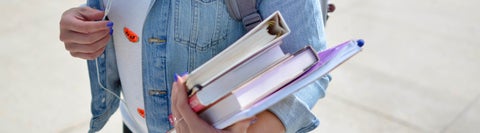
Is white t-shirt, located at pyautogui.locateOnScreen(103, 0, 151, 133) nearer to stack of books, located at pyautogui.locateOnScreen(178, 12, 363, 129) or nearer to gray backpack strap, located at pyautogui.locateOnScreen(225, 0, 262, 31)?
gray backpack strap, located at pyautogui.locateOnScreen(225, 0, 262, 31)

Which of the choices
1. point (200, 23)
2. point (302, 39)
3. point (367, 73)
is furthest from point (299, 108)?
point (367, 73)

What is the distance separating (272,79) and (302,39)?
19 cm

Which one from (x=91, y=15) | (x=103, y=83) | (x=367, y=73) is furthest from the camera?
(x=367, y=73)

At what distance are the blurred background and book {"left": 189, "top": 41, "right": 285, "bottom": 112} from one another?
2.59m

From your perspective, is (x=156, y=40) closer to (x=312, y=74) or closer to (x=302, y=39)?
(x=302, y=39)

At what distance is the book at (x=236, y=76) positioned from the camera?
100 cm

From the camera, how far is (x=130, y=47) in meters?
1.45

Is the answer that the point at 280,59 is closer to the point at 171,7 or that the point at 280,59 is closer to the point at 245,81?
the point at 245,81

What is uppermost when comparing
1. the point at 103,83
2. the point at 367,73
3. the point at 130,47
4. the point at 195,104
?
the point at 195,104

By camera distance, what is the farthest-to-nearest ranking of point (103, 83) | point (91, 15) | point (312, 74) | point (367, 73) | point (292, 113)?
1. point (367, 73)
2. point (103, 83)
3. point (91, 15)
4. point (292, 113)
5. point (312, 74)

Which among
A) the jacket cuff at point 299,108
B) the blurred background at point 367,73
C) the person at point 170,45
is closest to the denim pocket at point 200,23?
the person at point 170,45

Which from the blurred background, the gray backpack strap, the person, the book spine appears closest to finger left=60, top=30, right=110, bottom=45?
the person

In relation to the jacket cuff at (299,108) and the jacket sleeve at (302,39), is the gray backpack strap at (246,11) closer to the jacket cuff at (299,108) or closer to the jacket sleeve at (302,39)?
the jacket sleeve at (302,39)

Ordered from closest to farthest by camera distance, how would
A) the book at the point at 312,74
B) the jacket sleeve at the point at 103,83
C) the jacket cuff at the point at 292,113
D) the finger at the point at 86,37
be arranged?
1. the book at the point at 312,74
2. the jacket cuff at the point at 292,113
3. the finger at the point at 86,37
4. the jacket sleeve at the point at 103,83
